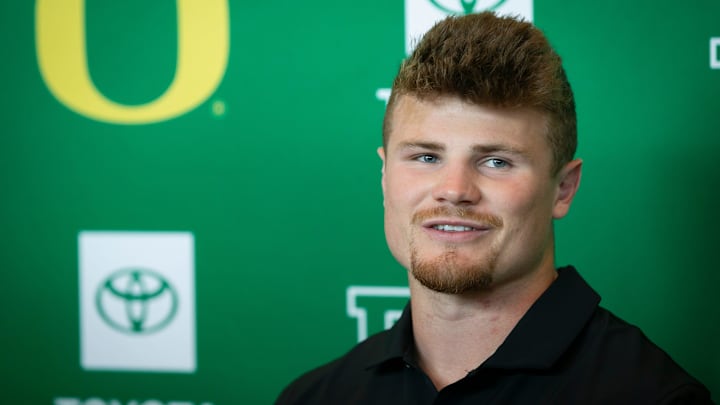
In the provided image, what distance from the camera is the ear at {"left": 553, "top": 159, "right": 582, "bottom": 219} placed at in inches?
45.4

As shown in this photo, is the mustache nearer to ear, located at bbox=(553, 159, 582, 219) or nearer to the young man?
Result: the young man

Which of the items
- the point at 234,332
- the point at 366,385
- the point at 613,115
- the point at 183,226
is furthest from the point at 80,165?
the point at 613,115

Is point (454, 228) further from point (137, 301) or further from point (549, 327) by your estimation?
point (137, 301)

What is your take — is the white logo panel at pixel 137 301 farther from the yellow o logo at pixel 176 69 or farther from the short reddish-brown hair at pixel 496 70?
the short reddish-brown hair at pixel 496 70

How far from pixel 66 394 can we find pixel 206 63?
29.0 inches

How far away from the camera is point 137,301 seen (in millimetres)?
1866

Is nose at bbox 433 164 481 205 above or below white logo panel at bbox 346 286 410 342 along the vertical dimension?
above

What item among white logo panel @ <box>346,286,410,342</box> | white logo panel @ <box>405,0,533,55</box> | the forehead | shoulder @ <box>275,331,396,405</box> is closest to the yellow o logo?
white logo panel @ <box>405,0,533,55</box>

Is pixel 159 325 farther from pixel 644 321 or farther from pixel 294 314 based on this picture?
pixel 644 321

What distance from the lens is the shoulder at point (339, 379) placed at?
1266 mm

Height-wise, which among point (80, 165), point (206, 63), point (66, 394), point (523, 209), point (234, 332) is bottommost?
point (66, 394)

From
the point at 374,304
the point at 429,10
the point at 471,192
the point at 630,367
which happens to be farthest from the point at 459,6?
the point at 630,367

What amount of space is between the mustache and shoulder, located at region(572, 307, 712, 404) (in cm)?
18

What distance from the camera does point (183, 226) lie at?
181cm
